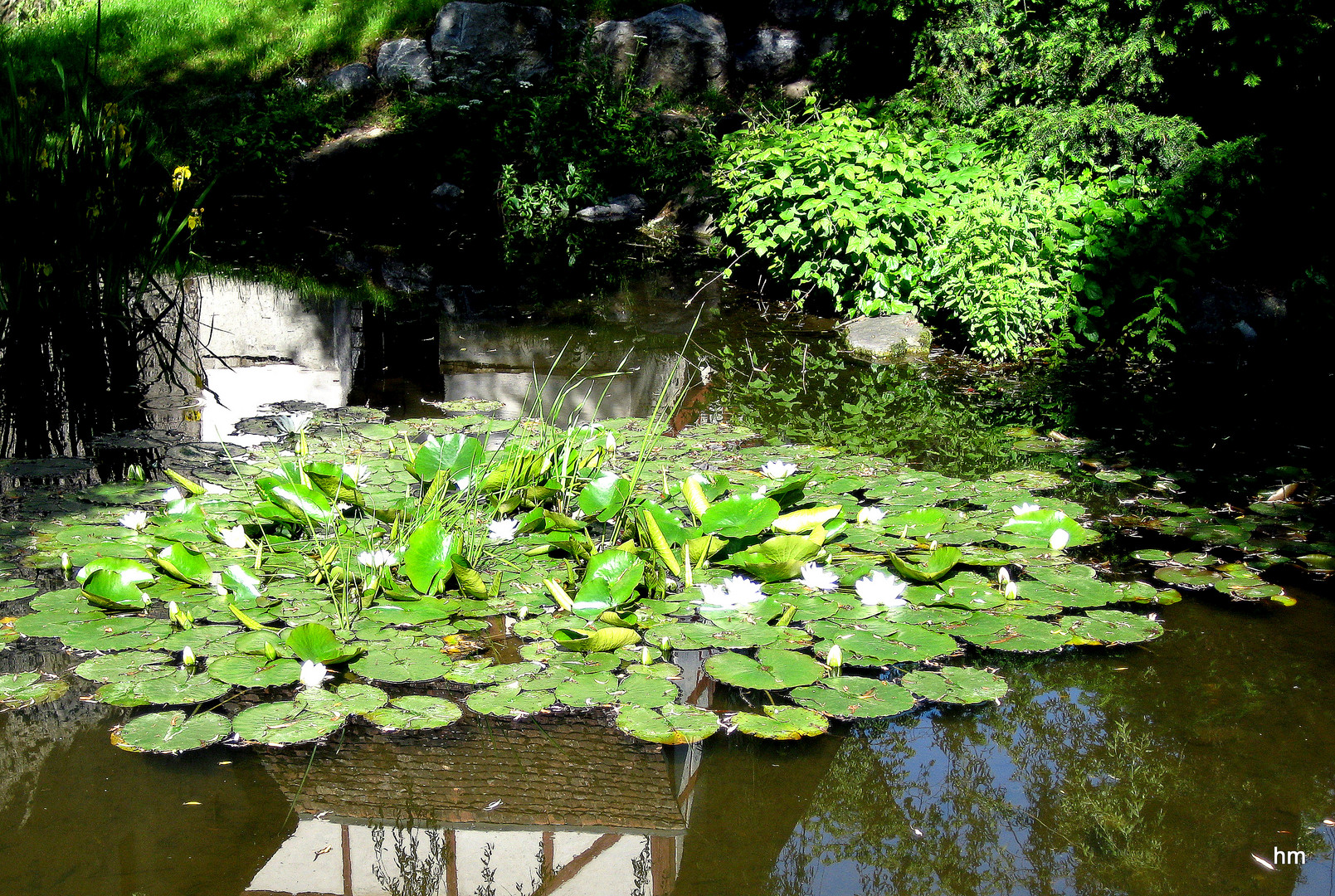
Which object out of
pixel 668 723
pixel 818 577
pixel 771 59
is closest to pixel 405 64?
pixel 771 59

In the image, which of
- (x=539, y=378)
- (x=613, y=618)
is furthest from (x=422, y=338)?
(x=613, y=618)

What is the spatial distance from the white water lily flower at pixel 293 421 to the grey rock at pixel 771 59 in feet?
29.1

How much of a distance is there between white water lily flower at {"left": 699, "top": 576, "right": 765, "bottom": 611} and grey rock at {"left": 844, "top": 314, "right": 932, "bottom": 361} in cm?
299

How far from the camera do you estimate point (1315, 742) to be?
1883mm

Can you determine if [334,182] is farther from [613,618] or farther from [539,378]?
[613,618]

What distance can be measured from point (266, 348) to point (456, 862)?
3.82m

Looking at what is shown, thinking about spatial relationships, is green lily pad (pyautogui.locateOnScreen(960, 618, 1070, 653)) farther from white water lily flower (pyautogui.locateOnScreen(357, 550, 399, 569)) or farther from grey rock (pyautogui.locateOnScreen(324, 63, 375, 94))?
grey rock (pyautogui.locateOnScreen(324, 63, 375, 94))

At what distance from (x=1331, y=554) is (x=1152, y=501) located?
51cm

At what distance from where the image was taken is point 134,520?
250cm

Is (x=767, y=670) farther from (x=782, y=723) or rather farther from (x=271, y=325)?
(x=271, y=325)

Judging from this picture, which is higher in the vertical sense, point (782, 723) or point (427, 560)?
point (427, 560)

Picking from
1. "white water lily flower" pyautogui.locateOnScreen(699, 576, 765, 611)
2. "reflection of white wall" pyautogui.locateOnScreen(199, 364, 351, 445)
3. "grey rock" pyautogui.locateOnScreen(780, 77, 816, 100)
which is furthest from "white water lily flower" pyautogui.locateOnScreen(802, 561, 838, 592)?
"grey rock" pyautogui.locateOnScreen(780, 77, 816, 100)

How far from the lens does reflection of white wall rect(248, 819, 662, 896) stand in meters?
1.51

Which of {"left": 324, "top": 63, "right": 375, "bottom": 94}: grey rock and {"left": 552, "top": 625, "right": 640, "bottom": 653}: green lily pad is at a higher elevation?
{"left": 324, "top": 63, "right": 375, "bottom": 94}: grey rock
